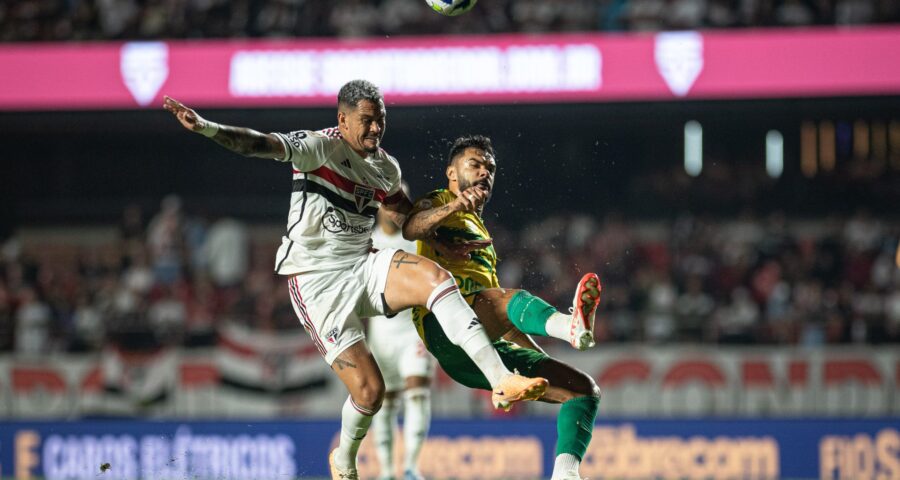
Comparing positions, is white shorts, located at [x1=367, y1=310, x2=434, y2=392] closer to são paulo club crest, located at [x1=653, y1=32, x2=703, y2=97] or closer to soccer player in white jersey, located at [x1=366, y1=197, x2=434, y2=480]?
soccer player in white jersey, located at [x1=366, y1=197, x2=434, y2=480]

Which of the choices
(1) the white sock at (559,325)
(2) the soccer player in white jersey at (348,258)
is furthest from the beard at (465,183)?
(1) the white sock at (559,325)

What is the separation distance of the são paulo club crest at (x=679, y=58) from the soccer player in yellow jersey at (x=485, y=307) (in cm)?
804

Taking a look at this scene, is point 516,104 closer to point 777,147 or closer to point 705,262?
point 705,262

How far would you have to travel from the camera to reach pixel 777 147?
17.4m

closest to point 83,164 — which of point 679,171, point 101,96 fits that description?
point 101,96

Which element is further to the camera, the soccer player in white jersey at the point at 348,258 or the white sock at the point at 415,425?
the white sock at the point at 415,425

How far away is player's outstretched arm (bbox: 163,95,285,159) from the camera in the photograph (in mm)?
5414

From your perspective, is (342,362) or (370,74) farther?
(370,74)

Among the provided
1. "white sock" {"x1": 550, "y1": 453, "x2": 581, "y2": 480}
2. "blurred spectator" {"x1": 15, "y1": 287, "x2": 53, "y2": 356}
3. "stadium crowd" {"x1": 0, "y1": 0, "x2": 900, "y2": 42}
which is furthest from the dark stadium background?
"white sock" {"x1": 550, "y1": 453, "x2": 581, "y2": 480}

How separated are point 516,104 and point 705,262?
3.11 m

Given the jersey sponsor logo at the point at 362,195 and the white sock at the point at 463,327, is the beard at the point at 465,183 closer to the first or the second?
the jersey sponsor logo at the point at 362,195

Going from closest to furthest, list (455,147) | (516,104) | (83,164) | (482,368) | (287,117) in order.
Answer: (482,368), (455,147), (516,104), (287,117), (83,164)

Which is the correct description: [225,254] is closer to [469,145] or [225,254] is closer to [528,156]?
[528,156]

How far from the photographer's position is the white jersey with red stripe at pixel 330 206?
606cm
